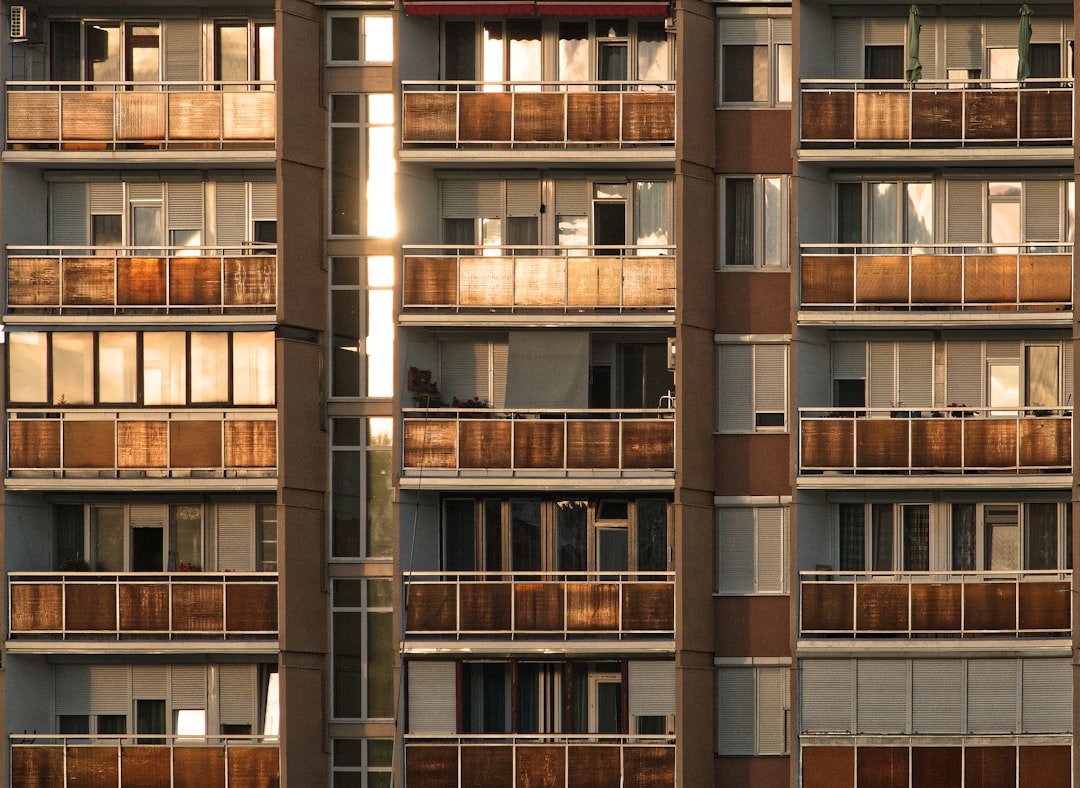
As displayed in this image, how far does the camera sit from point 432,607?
37.2 m

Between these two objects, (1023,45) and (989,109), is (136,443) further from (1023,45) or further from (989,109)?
(1023,45)

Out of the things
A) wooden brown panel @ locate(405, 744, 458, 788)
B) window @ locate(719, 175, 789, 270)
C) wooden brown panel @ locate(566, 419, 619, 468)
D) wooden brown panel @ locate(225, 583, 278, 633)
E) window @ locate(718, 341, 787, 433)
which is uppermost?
window @ locate(719, 175, 789, 270)

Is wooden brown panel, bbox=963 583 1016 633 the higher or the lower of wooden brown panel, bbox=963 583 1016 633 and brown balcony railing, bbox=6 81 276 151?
the lower

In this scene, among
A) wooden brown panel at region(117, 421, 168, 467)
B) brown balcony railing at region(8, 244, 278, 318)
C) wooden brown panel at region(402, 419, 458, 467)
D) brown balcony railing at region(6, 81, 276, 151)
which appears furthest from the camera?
brown balcony railing at region(6, 81, 276, 151)

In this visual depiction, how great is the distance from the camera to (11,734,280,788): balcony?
3712cm

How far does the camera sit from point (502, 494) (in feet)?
128

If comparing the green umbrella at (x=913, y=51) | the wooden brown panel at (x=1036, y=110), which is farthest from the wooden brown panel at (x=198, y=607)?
the wooden brown panel at (x=1036, y=110)

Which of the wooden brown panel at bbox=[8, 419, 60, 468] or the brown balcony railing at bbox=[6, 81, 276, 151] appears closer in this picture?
the wooden brown panel at bbox=[8, 419, 60, 468]

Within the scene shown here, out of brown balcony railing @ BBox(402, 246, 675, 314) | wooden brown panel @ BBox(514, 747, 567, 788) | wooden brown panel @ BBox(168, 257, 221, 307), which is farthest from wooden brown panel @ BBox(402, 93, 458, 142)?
wooden brown panel @ BBox(514, 747, 567, 788)

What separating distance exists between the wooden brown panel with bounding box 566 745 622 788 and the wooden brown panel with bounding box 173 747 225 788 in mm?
6293

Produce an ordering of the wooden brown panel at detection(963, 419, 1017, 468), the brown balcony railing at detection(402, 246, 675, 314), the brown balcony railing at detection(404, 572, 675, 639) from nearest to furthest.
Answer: the brown balcony railing at detection(404, 572, 675, 639), the wooden brown panel at detection(963, 419, 1017, 468), the brown balcony railing at detection(402, 246, 675, 314)

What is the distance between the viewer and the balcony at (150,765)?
→ 122 ft

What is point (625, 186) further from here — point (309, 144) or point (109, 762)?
point (109, 762)

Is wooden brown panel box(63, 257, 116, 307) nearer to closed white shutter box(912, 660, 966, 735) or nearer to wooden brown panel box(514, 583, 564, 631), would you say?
wooden brown panel box(514, 583, 564, 631)
